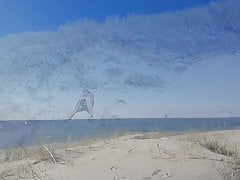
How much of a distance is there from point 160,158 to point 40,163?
5.95 feet

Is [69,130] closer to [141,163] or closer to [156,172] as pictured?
[141,163]

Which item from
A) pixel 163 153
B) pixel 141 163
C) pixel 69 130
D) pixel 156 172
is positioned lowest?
pixel 156 172

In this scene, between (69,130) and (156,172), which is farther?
(69,130)

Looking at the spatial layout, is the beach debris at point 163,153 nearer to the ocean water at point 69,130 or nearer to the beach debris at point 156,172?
the beach debris at point 156,172

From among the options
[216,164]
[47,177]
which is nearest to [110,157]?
[47,177]

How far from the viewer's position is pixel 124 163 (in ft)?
18.1

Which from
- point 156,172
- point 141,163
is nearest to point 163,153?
point 141,163

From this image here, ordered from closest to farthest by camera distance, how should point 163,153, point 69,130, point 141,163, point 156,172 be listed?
1. point 156,172
2. point 141,163
3. point 163,153
4. point 69,130

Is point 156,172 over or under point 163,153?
under

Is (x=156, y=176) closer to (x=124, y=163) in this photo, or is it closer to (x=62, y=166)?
(x=124, y=163)

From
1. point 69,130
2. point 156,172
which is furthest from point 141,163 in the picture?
point 69,130

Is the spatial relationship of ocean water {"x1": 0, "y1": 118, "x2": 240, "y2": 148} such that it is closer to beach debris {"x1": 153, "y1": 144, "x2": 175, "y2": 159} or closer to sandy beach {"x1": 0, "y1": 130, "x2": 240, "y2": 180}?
sandy beach {"x1": 0, "y1": 130, "x2": 240, "y2": 180}

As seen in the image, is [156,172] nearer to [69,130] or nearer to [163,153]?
[163,153]

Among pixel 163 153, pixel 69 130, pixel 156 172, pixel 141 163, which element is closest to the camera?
pixel 156 172
